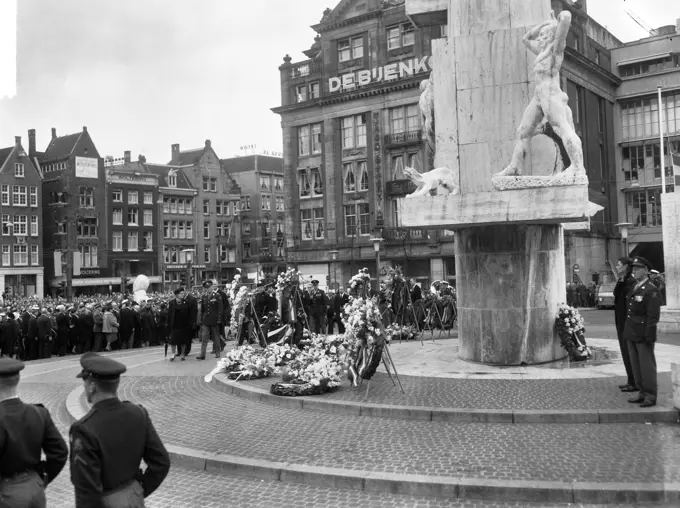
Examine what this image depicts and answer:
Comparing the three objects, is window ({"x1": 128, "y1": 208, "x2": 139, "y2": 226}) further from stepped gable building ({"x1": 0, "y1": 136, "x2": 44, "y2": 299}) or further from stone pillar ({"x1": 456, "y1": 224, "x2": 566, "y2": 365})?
stone pillar ({"x1": 456, "y1": 224, "x2": 566, "y2": 365})

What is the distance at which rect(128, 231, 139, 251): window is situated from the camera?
79.1 metres

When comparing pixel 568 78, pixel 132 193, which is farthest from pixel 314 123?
pixel 132 193

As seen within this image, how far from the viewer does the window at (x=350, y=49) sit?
185ft

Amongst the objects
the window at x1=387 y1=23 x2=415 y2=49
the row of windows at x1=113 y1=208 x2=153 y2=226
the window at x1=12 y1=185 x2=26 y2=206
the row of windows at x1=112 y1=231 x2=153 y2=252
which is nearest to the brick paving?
the window at x1=387 y1=23 x2=415 y2=49

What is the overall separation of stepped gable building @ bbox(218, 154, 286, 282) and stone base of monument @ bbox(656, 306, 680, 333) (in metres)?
68.0

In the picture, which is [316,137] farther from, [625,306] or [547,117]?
[625,306]

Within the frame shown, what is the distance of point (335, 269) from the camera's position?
2243 inches

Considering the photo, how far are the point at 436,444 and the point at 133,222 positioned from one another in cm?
7541

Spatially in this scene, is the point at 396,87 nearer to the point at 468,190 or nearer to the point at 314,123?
the point at 314,123

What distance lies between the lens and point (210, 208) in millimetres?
86625

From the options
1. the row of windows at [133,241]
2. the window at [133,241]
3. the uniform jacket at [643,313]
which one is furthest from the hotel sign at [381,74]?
the uniform jacket at [643,313]

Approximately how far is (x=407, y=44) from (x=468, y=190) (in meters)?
43.0

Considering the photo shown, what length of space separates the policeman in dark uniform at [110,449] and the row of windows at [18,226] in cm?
7501

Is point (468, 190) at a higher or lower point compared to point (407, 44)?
lower
